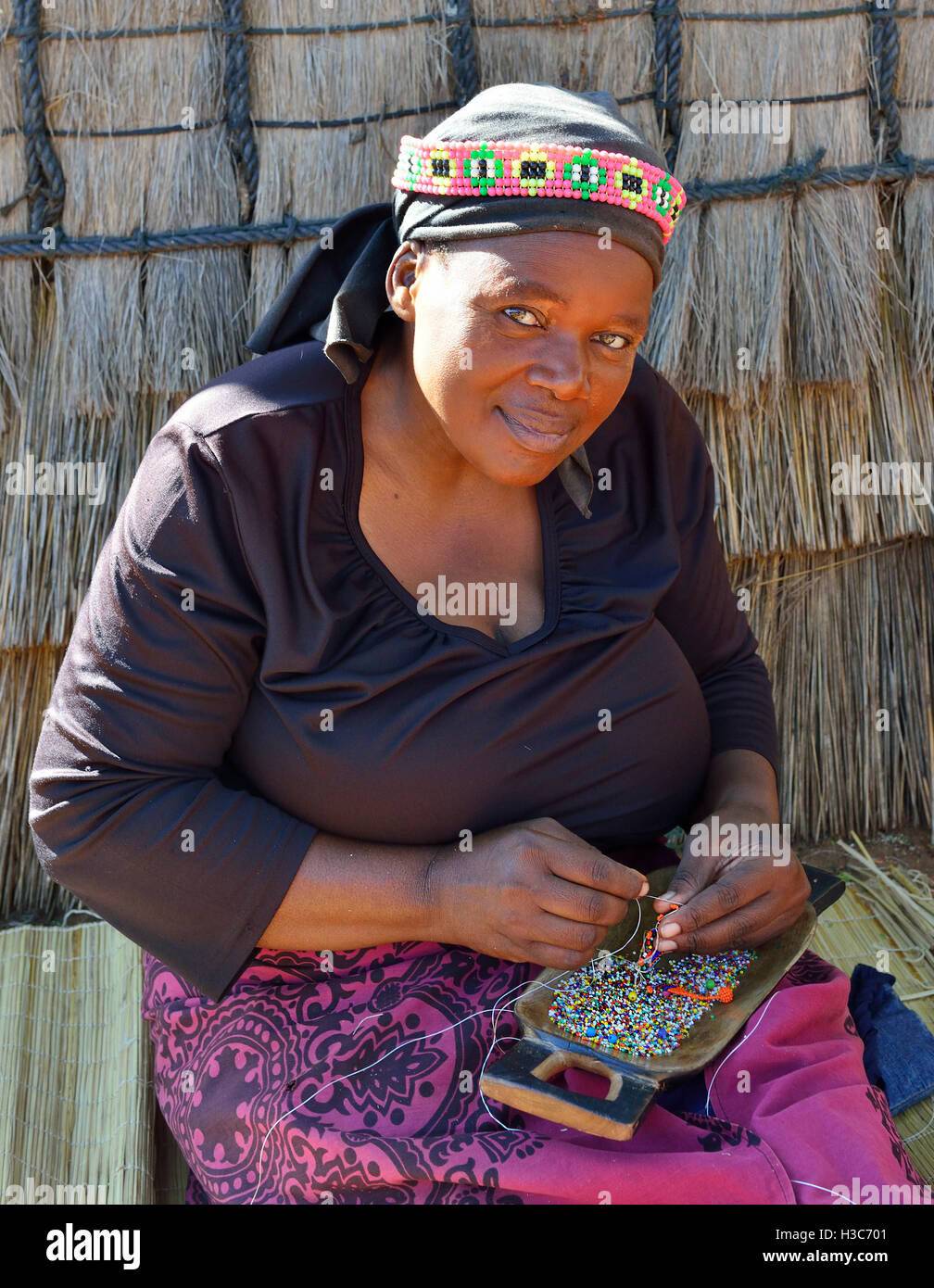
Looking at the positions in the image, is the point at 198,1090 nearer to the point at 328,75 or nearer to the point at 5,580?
the point at 5,580

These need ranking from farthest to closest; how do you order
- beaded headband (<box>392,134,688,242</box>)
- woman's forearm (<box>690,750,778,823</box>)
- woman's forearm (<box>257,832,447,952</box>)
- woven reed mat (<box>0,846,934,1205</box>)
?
woven reed mat (<box>0,846,934,1205</box>)
woman's forearm (<box>690,750,778,823</box>)
woman's forearm (<box>257,832,447,952</box>)
beaded headband (<box>392,134,688,242</box>)

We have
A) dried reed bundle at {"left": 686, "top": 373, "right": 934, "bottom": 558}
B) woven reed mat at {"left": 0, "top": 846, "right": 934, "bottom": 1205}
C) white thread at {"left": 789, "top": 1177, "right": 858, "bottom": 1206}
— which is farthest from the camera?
dried reed bundle at {"left": 686, "top": 373, "right": 934, "bottom": 558}

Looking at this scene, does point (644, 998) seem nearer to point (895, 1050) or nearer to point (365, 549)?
point (895, 1050)

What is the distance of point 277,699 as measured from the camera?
1.68 meters

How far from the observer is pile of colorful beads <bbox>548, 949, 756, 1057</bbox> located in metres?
1.56

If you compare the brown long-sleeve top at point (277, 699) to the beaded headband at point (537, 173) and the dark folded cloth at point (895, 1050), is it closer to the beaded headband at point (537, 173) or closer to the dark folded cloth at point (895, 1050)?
the beaded headband at point (537, 173)

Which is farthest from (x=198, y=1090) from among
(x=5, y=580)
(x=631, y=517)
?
(x=5, y=580)

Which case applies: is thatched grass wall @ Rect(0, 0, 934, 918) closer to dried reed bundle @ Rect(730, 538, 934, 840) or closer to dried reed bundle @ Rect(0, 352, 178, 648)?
dried reed bundle @ Rect(0, 352, 178, 648)

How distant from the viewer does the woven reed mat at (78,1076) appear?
6.93 feet

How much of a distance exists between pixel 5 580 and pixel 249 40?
1158 millimetres

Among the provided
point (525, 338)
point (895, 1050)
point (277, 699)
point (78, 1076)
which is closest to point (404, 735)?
point (277, 699)

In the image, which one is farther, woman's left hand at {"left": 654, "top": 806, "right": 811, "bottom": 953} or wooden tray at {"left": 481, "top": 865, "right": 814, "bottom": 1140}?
woman's left hand at {"left": 654, "top": 806, "right": 811, "bottom": 953}

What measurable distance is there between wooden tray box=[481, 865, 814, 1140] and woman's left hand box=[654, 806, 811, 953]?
0.14 ft

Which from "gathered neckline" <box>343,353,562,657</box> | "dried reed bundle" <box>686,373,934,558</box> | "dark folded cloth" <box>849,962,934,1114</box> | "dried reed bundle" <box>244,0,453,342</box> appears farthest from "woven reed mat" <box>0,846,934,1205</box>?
"dried reed bundle" <box>244,0,453,342</box>
